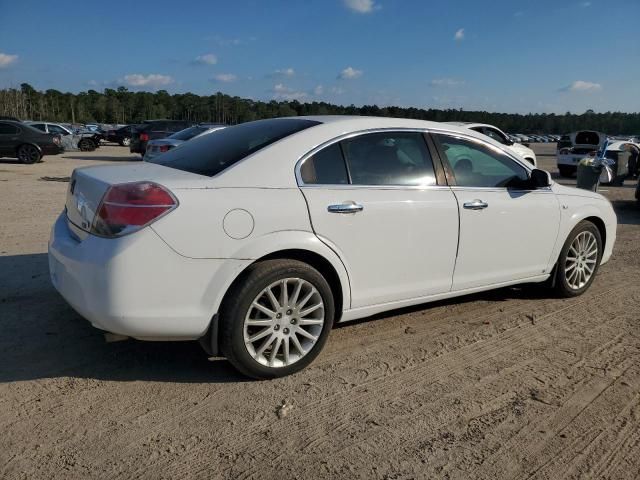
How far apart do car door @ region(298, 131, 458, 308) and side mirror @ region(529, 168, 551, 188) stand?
951 millimetres

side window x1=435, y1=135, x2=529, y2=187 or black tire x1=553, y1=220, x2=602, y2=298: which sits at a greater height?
side window x1=435, y1=135, x2=529, y2=187

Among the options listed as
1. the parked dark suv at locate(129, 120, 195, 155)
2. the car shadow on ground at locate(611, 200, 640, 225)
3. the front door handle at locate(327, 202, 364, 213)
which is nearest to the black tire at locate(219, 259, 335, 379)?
the front door handle at locate(327, 202, 364, 213)

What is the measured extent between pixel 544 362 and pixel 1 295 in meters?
4.34

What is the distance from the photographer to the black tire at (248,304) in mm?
3061

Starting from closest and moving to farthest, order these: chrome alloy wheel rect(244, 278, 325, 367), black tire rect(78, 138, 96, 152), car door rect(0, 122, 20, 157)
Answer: chrome alloy wheel rect(244, 278, 325, 367)
car door rect(0, 122, 20, 157)
black tire rect(78, 138, 96, 152)

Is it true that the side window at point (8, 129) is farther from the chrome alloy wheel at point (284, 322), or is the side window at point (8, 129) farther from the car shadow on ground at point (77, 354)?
the chrome alloy wheel at point (284, 322)

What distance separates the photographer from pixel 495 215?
4176 millimetres

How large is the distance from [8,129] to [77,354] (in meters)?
19.6

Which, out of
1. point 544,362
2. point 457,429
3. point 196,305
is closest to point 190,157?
point 196,305

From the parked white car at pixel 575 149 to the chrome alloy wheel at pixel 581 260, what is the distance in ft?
47.8

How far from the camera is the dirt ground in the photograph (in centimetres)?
252

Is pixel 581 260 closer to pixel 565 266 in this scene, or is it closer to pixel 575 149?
pixel 565 266

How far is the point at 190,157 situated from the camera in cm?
373

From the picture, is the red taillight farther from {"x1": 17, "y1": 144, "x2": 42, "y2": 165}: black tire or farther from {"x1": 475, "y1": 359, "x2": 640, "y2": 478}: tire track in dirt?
{"x1": 17, "y1": 144, "x2": 42, "y2": 165}: black tire
